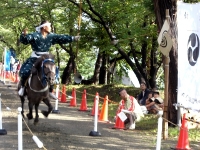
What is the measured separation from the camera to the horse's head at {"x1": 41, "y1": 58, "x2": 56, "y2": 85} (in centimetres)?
897

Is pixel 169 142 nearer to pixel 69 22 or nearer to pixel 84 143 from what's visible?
pixel 84 143

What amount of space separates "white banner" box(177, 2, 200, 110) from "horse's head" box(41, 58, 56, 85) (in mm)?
3072

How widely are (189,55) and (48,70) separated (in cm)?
334

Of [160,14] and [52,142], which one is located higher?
[160,14]

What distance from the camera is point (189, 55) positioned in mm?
8773

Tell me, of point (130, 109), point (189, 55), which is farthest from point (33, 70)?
point (189, 55)

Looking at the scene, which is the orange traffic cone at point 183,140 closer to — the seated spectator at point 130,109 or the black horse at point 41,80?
the seated spectator at point 130,109

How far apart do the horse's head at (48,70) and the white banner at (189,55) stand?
10.1ft

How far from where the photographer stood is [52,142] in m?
8.78

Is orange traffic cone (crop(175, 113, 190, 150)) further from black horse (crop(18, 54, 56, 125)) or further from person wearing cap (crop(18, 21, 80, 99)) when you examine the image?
person wearing cap (crop(18, 21, 80, 99))

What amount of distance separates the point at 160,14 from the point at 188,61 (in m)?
2.76

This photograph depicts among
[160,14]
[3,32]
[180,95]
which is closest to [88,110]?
[160,14]

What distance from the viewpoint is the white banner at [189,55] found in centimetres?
841

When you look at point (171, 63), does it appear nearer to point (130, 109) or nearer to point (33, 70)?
point (130, 109)
